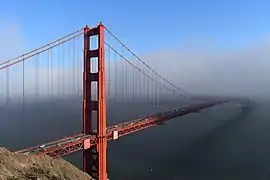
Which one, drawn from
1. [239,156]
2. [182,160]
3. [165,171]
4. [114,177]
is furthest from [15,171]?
[239,156]

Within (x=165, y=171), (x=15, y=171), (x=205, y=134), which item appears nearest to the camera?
(x=15, y=171)

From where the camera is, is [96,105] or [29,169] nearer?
[29,169]

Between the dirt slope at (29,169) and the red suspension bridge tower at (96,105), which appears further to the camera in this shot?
the red suspension bridge tower at (96,105)

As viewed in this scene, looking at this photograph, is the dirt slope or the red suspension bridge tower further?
the red suspension bridge tower

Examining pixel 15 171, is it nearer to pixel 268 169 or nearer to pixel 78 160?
pixel 78 160

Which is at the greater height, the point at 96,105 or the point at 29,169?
Answer: the point at 96,105
